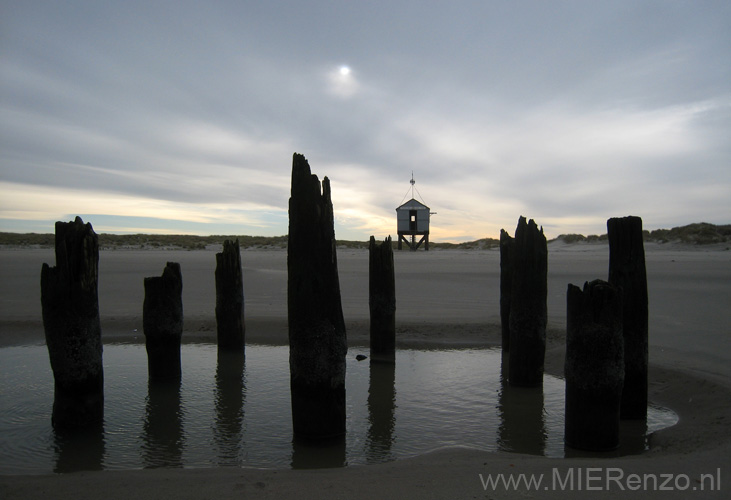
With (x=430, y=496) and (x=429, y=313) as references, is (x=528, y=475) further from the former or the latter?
(x=429, y=313)

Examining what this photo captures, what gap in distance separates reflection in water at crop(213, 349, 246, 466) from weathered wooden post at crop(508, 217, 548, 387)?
14.6 feet

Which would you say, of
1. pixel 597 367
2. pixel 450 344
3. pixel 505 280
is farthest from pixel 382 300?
pixel 597 367

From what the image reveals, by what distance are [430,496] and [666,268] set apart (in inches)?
930

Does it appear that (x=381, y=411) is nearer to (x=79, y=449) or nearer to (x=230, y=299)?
(x=79, y=449)

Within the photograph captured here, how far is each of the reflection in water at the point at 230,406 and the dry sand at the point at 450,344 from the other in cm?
98

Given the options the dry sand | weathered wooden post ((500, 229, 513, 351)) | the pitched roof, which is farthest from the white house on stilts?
weathered wooden post ((500, 229, 513, 351))

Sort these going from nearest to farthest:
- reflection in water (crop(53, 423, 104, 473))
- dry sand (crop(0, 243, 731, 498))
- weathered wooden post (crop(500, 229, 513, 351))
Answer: dry sand (crop(0, 243, 731, 498)) → reflection in water (crop(53, 423, 104, 473)) → weathered wooden post (crop(500, 229, 513, 351))

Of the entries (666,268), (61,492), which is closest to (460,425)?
(61,492)

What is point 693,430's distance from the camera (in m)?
5.87

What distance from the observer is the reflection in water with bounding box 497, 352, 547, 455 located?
5910mm

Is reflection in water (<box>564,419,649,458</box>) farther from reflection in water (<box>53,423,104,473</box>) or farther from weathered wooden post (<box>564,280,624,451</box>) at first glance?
reflection in water (<box>53,423,104,473</box>)

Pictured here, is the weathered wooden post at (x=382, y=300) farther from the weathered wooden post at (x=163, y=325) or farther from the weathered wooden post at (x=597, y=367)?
the weathered wooden post at (x=597, y=367)

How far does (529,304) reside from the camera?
8.28 meters

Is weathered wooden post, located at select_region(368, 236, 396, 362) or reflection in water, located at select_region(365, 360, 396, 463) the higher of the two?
weathered wooden post, located at select_region(368, 236, 396, 362)
